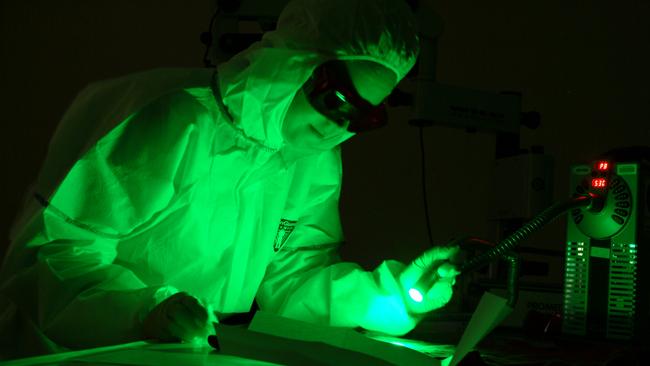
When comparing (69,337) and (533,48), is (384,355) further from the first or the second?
(533,48)

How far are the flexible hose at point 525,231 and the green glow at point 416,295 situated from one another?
145mm

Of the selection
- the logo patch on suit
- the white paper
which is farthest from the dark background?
the white paper

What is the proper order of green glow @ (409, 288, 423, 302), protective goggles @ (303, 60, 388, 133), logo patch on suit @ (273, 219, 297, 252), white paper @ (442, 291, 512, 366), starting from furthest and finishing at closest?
logo patch on suit @ (273, 219, 297, 252)
green glow @ (409, 288, 423, 302)
protective goggles @ (303, 60, 388, 133)
white paper @ (442, 291, 512, 366)

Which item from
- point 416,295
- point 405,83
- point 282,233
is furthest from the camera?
point 405,83

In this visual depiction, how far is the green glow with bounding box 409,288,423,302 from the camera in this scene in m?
1.55

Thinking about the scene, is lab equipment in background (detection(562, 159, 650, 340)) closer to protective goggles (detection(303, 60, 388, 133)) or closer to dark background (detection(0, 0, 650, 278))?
protective goggles (detection(303, 60, 388, 133))

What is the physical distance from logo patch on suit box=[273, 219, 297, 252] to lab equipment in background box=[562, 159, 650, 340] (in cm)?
73

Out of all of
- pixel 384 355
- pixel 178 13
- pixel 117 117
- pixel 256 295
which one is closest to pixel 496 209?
pixel 256 295

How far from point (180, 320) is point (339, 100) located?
0.56 meters

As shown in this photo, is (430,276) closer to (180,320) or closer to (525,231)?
(525,231)

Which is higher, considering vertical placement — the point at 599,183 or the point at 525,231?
the point at 599,183

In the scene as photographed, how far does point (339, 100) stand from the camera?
4.38 feet

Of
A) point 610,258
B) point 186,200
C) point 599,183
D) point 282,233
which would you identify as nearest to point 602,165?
point 599,183

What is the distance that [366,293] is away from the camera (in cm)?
161
